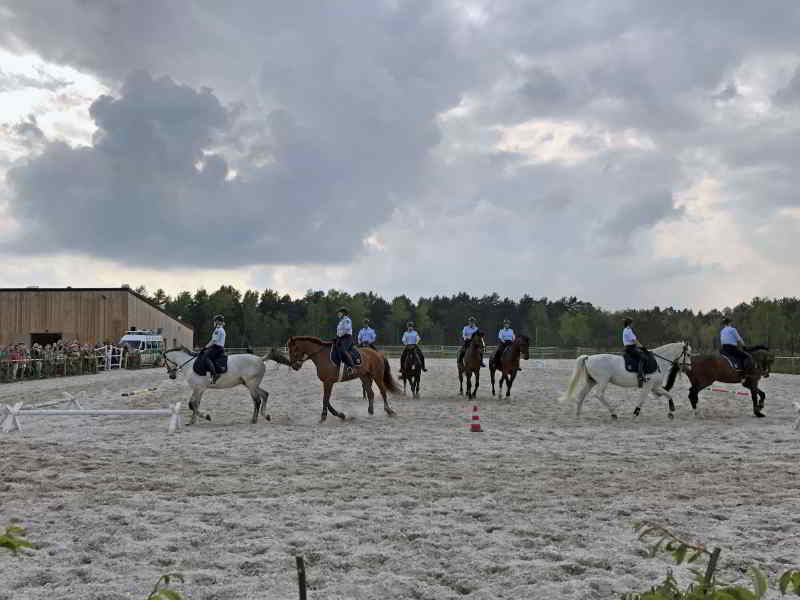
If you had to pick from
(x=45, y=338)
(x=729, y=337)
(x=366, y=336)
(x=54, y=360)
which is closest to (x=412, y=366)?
(x=366, y=336)

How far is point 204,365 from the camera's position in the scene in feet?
46.7

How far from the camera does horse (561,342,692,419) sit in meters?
15.5

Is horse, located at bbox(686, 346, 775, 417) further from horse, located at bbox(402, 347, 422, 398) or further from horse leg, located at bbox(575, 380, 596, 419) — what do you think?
horse, located at bbox(402, 347, 422, 398)

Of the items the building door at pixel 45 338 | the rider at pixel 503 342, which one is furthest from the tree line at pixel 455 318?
the rider at pixel 503 342

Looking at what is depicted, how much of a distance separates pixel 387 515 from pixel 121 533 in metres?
2.41

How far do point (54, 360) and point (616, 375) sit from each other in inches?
1048

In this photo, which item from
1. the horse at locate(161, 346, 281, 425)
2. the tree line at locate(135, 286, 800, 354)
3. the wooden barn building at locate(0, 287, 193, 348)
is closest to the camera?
the horse at locate(161, 346, 281, 425)

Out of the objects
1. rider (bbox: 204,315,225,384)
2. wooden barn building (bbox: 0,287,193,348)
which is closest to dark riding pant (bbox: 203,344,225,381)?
rider (bbox: 204,315,225,384)

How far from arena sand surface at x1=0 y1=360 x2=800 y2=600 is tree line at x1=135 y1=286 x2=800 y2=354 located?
7882cm

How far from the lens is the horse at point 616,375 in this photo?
50.9 ft

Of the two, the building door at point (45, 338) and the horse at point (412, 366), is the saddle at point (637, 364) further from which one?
the building door at point (45, 338)

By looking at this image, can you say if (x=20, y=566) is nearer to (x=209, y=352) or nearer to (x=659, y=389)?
(x=209, y=352)

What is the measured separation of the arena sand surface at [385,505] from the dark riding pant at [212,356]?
1.14m

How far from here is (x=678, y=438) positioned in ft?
40.5
